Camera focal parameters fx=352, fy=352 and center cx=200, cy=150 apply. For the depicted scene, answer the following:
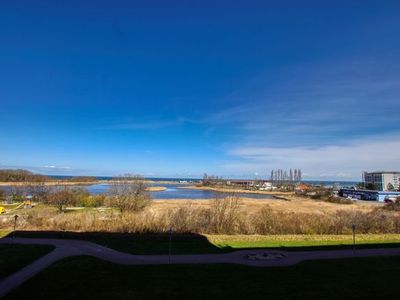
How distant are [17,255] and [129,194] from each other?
21.1m

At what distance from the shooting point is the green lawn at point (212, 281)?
30.9 feet

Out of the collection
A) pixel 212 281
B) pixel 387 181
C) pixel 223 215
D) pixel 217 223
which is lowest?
pixel 212 281

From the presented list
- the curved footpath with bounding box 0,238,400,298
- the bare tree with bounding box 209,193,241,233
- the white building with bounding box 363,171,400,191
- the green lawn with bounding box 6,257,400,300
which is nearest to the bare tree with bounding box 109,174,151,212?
the bare tree with bounding box 209,193,241,233

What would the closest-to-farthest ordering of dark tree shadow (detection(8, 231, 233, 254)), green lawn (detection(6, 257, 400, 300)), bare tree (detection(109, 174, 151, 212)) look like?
1. green lawn (detection(6, 257, 400, 300))
2. dark tree shadow (detection(8, 231, 233, 254))
3. bare tree (detection(109, 174, 151, 212))

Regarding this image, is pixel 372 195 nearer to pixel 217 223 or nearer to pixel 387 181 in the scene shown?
pixel 387 181

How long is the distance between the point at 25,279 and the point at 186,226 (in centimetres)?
1153

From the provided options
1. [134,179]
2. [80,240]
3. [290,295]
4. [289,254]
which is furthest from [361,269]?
[134,179]

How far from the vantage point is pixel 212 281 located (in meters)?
10.7

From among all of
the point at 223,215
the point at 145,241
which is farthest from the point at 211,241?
the point at 223,215

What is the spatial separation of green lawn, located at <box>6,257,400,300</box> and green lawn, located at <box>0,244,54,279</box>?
1.41 metres

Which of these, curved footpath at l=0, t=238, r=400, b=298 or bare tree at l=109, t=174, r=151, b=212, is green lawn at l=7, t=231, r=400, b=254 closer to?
curved footpath at l=0, t=238, r=400, b=298

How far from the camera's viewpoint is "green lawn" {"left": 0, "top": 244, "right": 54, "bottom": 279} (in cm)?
1216

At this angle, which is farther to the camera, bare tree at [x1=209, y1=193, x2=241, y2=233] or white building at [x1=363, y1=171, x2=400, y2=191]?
white building at [x1=363, y1=171, x2=400, y2=191]

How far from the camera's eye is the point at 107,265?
1257 centimetres
